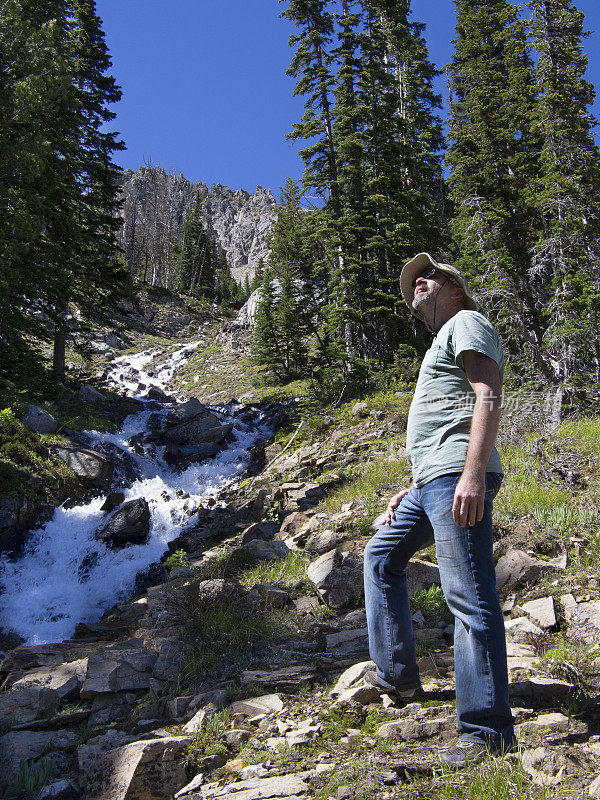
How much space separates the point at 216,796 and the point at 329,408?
1318 centimetres

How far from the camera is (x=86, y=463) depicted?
1235 cm

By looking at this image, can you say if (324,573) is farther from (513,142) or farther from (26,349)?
(513,142)

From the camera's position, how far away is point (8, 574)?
9.13m

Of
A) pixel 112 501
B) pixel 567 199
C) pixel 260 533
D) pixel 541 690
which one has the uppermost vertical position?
pixel 567 199

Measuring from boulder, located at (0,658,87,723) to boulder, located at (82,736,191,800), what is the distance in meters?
1.38

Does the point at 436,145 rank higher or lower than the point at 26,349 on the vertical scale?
higher

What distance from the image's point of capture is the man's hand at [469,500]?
242 cm

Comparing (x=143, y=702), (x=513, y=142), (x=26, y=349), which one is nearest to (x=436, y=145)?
(x=513, y=142)

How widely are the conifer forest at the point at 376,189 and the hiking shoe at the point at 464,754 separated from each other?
32.9 ft

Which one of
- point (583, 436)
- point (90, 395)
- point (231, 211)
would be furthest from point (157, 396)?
point (231, 211)

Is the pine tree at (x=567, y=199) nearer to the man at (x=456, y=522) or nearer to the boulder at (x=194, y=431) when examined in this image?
the man at (x=456, y=522)

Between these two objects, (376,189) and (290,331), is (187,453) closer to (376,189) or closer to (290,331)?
(290,331)

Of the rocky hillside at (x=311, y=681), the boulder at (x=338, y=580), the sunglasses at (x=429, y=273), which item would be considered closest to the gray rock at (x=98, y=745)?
the rocky hillside at (x=311, y=681)

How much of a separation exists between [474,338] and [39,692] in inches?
180
